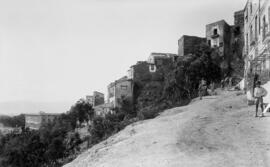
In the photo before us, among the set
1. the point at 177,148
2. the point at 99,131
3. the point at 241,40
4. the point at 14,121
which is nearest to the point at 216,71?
the point at 99,131

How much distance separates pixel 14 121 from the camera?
350 feet

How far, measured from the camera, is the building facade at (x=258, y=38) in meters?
18.9

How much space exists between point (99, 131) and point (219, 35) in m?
29.3

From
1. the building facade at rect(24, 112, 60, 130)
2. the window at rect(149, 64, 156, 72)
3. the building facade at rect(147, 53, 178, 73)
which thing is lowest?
the building facade at rect(24, 112, 60, 130)

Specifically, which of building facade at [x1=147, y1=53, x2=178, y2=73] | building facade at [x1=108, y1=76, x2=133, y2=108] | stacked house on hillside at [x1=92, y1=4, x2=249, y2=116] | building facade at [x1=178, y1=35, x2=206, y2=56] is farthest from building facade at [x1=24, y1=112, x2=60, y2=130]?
building facade at [x1=178, y1=35, x2=206, y2=56]

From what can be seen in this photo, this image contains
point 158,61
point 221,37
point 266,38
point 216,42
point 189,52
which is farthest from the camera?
point 158,61

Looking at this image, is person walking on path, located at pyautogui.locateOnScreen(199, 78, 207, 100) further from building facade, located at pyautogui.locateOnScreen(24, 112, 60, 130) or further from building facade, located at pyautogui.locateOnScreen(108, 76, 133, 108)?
building facade, located at pyautogui.locateOnScreen(24, 112, 60, 130)

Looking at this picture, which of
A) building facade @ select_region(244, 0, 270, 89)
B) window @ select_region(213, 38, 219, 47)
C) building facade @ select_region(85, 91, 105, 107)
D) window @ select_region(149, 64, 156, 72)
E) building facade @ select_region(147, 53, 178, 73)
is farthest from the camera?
building facade @ select_region(85, 91, 105, 107)

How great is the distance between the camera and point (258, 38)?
22.3 meters

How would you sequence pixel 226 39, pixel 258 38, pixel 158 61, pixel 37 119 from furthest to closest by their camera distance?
pixel 37 119, pixel 158 61, pixel 226 39, pixel 258 38

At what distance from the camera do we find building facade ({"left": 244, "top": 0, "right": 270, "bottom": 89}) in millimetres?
18891

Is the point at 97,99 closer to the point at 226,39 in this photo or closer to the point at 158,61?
the point at 158,61

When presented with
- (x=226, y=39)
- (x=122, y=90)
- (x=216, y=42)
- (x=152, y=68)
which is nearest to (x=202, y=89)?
(x=152, y=68)

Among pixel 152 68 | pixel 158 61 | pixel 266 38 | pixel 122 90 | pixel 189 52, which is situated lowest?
pixel 122 90
